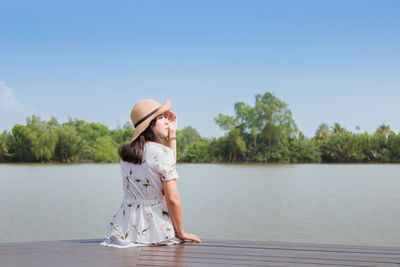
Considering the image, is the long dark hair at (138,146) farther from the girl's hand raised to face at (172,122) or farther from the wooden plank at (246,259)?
the wooden plank at (246,259)

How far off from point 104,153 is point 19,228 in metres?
37.2

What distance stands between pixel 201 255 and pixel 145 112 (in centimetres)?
92

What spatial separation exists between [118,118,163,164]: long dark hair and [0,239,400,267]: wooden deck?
1.84 ft

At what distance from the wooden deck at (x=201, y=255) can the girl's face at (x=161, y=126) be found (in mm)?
704

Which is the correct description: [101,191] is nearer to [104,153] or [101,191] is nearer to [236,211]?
[236,211]

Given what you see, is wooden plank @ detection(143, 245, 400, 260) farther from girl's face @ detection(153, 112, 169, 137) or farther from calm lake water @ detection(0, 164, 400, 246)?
calm lake water @ detection(0, 164, 400, 246)

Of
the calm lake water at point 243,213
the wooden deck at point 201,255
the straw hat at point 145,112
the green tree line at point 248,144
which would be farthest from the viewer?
the green tree line at point 248,144

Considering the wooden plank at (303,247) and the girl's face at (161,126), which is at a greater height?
the girl's face at (161,126)

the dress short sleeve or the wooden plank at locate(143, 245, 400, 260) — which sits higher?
the dress short sleeve

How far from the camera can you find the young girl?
2379 millimetres

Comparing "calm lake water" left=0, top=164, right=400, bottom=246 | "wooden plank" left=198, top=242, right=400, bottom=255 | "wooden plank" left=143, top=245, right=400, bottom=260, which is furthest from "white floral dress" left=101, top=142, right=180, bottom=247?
"calm lake water" left=0, top=164, right=400, bottom=246

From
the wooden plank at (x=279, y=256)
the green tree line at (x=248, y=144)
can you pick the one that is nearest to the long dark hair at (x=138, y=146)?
the wooden plank at (x=279, y=256)

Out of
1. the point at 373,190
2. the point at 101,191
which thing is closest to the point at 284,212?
the point at 373,190

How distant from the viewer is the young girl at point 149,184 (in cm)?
238
